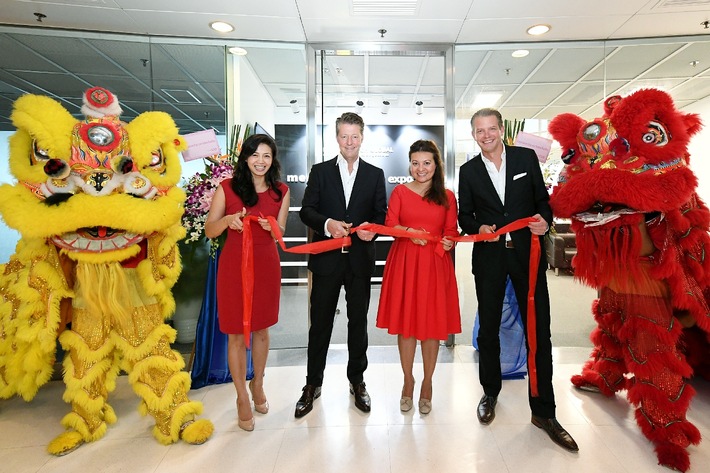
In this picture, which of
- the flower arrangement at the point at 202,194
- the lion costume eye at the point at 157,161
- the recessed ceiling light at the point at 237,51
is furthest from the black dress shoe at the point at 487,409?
the recessed ceiling light at the point at 237,51

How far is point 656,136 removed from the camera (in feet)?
6.71

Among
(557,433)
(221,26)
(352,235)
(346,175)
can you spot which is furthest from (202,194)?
(557,433)

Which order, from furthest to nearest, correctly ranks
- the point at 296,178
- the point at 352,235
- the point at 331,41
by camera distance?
the point at 296,178 → the point at 331,41 → the point at 352,235

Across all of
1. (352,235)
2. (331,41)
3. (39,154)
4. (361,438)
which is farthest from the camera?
(331,41)

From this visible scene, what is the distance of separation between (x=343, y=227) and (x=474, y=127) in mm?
1040

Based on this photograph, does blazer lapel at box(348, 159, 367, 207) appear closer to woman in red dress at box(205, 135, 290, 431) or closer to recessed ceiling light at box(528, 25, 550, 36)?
woman in red dress at box(205, 135, 290, 431)

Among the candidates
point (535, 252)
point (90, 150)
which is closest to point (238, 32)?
point (90, 150)

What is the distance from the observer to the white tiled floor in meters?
2.04

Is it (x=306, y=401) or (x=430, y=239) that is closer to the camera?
(x=430, y=239)

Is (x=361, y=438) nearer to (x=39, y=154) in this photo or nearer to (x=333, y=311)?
(x=333, y=311)

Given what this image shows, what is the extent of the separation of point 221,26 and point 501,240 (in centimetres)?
301

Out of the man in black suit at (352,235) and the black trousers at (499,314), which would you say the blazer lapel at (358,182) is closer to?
the man in black suit at (352,235)

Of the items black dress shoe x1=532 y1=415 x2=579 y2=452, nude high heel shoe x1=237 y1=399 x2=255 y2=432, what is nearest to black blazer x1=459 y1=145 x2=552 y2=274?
black dress shoe x1=532 y1=415 x2=579 y2=452

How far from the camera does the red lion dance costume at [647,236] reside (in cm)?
203
